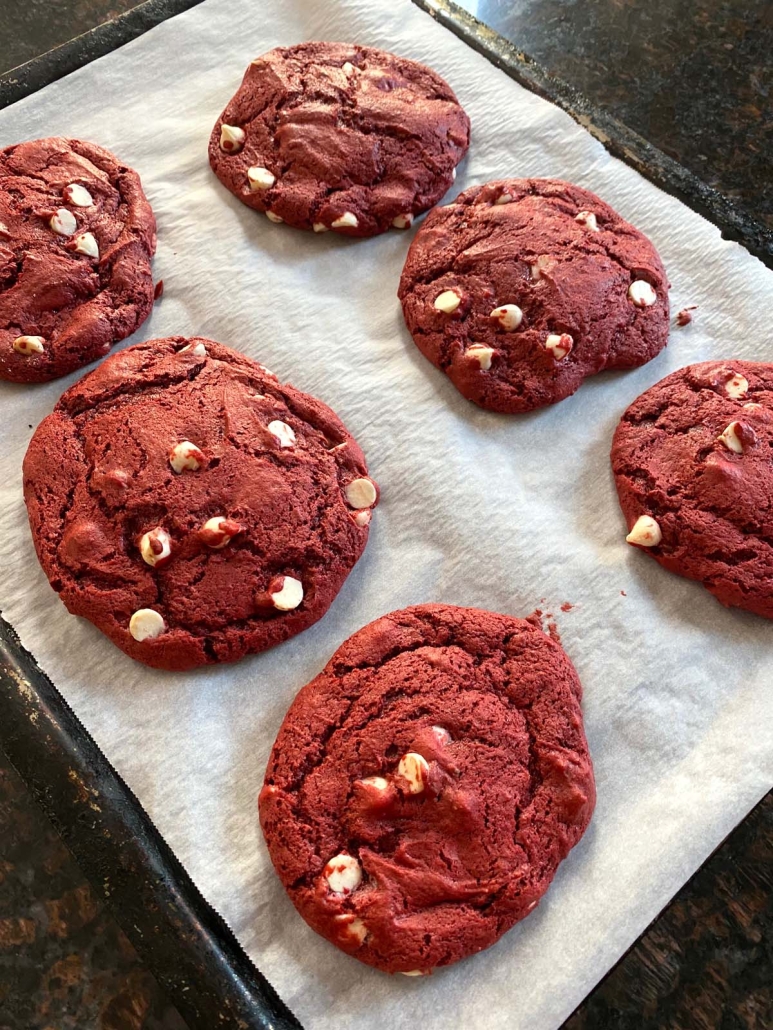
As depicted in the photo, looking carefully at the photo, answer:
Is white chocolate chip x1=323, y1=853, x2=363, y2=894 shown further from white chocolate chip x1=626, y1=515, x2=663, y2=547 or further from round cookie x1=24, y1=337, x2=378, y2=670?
white chocolate chip x1=626, y1=515, x2=663, y2=547

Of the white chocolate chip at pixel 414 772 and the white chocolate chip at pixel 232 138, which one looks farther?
the white chocolate chip at pixel 232 138

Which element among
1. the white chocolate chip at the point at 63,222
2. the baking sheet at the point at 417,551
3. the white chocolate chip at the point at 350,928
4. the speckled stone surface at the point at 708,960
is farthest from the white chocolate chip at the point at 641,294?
the white chocolate chip at the point at 350,928

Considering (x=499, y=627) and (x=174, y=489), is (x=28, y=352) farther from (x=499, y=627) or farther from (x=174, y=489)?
(x=499, y=627)

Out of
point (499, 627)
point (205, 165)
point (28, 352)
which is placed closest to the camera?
point (499, 627)

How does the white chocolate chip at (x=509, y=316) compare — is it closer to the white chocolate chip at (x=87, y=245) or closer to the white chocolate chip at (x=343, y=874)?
the white chocolate chip at (x=87, y=245)

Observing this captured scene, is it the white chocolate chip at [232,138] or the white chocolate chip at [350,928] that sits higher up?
the white chocolate chip at [232,138]

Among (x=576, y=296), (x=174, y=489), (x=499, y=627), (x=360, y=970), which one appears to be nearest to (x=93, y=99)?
(x=174, y=489)
